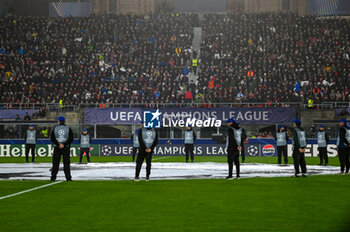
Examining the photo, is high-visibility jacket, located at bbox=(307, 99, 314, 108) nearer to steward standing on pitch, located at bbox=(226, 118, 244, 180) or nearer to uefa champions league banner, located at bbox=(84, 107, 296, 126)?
uefa champions league banner, located at bbox=(84, 107, 296, 126)

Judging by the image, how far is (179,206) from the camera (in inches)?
456

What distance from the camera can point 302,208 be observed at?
11.2m

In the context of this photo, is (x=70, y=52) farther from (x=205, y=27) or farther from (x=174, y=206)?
(x=174, y=206)

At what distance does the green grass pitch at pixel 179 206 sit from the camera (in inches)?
364

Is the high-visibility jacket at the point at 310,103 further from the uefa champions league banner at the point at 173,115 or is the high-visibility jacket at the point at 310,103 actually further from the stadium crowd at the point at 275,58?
the uefa champions league banner at the point at 173,115

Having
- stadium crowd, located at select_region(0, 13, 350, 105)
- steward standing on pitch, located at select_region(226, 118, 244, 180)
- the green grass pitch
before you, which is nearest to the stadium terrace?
stadium crowd, located at select_region(0, 13, 350, 105)

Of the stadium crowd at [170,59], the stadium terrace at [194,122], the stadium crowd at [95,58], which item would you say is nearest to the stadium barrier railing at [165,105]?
the stadium crowd at [170,59]

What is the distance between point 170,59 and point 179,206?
37459mm

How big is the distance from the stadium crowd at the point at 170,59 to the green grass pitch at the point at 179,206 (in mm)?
26595

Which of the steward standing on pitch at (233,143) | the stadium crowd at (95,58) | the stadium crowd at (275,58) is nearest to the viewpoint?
the steward standing on pitch at (233,143)

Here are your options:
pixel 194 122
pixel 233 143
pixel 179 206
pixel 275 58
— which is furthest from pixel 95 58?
pixel 179 206

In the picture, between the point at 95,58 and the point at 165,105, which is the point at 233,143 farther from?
the point at 95,58

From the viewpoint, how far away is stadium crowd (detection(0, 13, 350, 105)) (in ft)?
142

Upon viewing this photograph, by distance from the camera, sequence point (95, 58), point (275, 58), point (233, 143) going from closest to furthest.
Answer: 1. point (233, 143)
2. point (275, 58)
3. point (95, 58)
